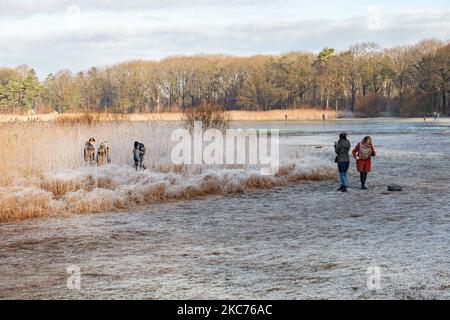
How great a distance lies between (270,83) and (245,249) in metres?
84.5

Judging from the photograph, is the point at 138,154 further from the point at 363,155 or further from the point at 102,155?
the point at 363,155

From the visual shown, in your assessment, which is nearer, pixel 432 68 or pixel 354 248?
pixel 354 248

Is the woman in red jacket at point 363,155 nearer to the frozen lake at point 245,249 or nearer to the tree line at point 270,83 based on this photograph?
the frozen lake at point 245,249

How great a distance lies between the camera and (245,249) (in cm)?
776

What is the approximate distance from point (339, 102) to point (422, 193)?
255 ft

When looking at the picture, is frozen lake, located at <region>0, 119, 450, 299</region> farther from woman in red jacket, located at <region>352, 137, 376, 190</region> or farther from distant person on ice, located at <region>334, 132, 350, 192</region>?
woman in red jacket, located at <region>352, 137, 376, 190</region>

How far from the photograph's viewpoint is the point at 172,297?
5.55m

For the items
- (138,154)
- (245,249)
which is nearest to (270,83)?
(138,154)

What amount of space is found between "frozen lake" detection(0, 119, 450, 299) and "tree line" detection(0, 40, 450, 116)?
177ft

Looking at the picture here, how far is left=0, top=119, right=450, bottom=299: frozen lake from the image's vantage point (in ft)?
19.2

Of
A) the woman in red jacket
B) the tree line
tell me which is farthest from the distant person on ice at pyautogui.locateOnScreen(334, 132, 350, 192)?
the tree line

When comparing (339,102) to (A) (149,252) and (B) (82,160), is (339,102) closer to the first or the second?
(B) (82,160)

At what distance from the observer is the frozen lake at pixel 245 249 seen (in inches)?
231

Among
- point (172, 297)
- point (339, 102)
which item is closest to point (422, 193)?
point (172, 297)
